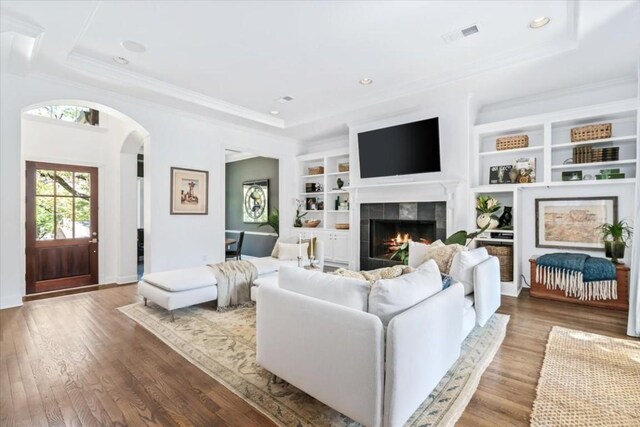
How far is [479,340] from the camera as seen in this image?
2973mm

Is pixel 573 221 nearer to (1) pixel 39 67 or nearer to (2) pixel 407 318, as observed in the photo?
(2) pixel 407 318

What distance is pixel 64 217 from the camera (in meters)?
5.23

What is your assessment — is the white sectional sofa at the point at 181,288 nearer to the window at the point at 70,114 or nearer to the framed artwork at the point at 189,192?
the framed artwork at the point at 189,192

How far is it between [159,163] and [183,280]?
8.08 ft

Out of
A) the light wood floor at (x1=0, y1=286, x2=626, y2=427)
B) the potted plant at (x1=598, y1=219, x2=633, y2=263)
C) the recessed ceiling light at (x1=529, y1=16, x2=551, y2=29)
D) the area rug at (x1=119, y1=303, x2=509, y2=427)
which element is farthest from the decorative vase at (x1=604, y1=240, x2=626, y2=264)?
the recessed ceiling light at (x1=529, y1=16, x2=551, y2=29)

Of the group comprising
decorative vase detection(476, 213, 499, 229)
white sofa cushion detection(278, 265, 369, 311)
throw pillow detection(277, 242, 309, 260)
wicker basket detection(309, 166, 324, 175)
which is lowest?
throw pillow detection(277, 242, 309, 260)

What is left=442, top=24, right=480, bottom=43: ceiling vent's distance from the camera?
3.11 metres

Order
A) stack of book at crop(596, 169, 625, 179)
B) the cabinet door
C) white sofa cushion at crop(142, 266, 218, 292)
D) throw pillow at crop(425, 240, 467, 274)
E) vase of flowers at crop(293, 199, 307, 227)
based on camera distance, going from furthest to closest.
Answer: vase of flowers at crop(293, 199, 307, 227) → the cabinet door → stack of book at crop(596, 169, 625, 179) → white sofa cushion at crop(142, 266, 218, 292) → throw pillow at crop(425, 240, 467, 274)

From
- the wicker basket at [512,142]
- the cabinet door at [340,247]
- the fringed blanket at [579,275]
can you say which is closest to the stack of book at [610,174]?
the wicker basket at [512,142]

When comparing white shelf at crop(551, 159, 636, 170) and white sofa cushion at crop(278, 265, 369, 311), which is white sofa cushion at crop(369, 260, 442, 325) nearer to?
white sofa cushion at crop(278, 265, 369, 311)

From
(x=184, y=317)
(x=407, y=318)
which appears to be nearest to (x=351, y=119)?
(x=184, y=317)

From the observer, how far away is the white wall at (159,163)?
3855mm

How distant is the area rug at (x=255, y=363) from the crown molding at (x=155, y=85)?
299cm

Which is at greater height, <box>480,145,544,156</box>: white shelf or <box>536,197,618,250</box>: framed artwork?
<box>480,145,544,156</box>: white shelf
